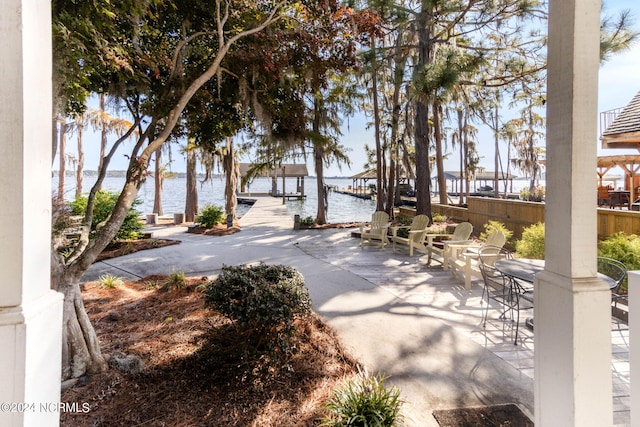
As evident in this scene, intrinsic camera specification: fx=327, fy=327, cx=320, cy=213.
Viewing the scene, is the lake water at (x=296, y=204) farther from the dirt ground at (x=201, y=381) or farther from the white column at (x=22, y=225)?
the white column at (x=22, y=225)

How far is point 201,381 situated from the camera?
2.54 metres

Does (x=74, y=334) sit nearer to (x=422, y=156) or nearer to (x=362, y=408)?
(x=362, y=408)

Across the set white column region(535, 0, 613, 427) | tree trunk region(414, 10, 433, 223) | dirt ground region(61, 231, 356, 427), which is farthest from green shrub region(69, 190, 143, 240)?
white column region(535, 0, 613, 427)

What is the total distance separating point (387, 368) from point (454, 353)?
0.73m

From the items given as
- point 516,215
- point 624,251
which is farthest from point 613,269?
point 516,215

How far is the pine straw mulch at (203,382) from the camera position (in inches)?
85.5

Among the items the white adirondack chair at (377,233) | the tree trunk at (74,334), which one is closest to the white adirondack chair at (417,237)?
the white adirondack chair at (377,233)

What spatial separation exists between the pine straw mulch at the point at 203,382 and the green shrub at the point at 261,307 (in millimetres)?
154

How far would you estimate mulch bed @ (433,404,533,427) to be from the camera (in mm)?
2135

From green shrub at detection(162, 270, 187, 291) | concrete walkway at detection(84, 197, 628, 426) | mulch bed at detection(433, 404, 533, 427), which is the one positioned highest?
green shrub at detection(162, 270, 187, 291)

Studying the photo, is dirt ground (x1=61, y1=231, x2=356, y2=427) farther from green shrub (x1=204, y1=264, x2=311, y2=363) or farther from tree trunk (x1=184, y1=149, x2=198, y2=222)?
tree trunk (x1=184, y1=149, x2=198, y2=222)

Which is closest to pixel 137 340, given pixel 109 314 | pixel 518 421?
pixel 109 314

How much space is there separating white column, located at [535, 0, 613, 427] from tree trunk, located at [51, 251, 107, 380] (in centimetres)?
313

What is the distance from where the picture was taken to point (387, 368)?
9.42 feet
